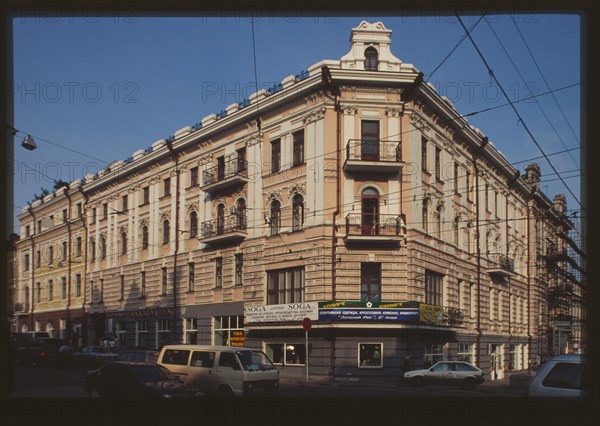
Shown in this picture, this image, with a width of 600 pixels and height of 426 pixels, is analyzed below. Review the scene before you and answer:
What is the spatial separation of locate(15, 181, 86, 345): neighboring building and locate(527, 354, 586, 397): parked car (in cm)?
1670

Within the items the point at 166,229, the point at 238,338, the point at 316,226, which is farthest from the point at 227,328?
the point at 316,226

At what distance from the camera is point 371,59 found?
2855 cm

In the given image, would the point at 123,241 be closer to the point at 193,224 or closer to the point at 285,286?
the point at 193,224

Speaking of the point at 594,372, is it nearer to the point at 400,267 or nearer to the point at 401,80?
the point at 400,267

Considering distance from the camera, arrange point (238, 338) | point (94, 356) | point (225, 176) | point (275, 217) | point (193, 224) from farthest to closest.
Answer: point (193, 224) → point (225, 176) → point (275, 217) → point (94, 356) → point (238, 338)

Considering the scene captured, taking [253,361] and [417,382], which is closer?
[253,361]

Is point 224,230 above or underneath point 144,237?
above

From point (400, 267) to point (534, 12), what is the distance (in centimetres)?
2076

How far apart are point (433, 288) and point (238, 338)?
916 cm

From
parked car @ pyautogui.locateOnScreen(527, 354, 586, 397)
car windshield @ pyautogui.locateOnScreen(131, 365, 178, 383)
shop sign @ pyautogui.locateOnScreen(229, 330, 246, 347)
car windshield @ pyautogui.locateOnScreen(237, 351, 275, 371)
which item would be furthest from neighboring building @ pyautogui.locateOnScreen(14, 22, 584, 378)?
parked car @ pyautogui.locateOnScreen(527, 354, 586, 397)

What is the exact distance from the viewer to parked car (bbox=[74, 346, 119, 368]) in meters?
27.8

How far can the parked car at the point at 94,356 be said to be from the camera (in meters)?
27.8

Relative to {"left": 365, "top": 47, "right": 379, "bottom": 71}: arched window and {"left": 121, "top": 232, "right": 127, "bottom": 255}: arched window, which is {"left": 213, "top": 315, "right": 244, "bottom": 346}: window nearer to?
{"left": 121, "top": 232, "right": 127, "bottom": 255}: arched window

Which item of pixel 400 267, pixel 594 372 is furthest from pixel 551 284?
pixel 594 372
